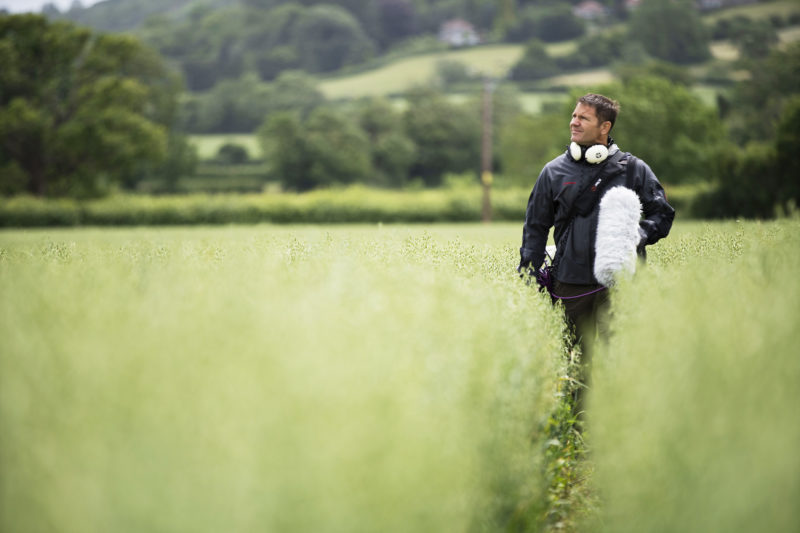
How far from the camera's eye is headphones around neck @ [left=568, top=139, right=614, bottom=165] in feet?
19.8

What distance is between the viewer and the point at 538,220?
6.34 meters

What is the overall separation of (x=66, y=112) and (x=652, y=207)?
64132mm

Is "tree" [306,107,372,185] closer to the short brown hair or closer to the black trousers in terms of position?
the short brown hair

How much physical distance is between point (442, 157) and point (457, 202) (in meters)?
53.0

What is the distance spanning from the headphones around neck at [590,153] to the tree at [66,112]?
184 ft

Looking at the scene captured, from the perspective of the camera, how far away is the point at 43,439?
8.30 ft

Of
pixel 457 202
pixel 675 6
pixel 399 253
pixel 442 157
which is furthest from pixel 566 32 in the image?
pixel 399 253

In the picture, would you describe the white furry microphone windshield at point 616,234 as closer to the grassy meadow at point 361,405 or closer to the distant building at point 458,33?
the grassy meadow at point 361,405

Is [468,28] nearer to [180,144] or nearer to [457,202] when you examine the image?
[180,144]

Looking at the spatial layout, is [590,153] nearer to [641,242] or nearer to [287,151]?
[641,242]

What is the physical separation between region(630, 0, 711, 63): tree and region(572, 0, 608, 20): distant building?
25.2 meters

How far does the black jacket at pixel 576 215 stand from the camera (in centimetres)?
613

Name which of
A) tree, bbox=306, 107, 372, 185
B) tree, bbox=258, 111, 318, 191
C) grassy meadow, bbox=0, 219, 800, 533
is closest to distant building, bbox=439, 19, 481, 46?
tree, bbox=306, 107, 372, 185

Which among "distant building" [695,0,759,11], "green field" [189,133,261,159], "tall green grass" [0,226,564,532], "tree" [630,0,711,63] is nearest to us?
"tall green grass" [0,226,564,532]
